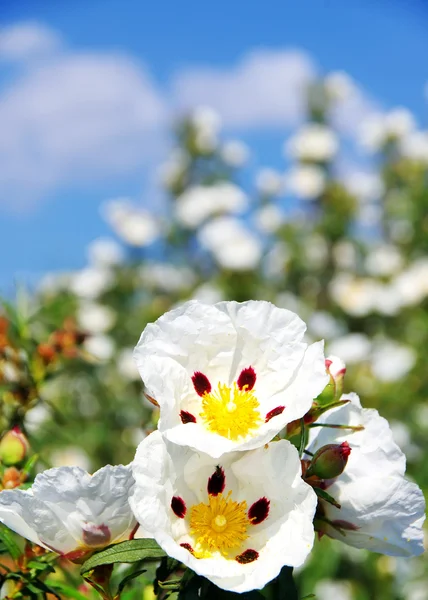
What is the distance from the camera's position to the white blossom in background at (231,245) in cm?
602

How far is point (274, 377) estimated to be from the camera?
3.37ft

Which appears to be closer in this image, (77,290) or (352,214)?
(77,290)

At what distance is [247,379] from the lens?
1045 millimetres

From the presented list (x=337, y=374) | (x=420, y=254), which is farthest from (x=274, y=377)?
(x=420, y=254)

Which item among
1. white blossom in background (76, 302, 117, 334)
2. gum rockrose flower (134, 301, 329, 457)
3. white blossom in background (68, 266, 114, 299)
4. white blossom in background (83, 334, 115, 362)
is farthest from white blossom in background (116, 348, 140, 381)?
gum rockrose flower (134, 301, 329, 457)

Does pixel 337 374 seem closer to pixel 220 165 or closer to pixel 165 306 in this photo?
pixel 165 306

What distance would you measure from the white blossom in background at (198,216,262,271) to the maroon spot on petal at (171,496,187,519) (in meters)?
5.04

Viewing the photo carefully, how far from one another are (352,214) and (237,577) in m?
6.45

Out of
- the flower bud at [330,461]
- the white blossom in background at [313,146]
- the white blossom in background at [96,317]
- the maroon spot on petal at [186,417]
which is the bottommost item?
the flower bud at [330,461]

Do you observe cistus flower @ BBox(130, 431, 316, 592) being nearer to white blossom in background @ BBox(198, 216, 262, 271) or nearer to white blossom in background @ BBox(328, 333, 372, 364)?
white blossom in background @ BBox(328, 333, 372, 364)

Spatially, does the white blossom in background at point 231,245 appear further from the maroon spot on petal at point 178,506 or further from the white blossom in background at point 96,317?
the maroon spot on petal at point 178,506

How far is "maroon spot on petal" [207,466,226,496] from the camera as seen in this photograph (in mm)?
959

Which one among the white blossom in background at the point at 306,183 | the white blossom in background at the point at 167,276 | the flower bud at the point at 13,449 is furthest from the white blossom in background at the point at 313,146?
the flower bud at the point at 13,449

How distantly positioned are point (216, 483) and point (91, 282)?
551 centimetres
